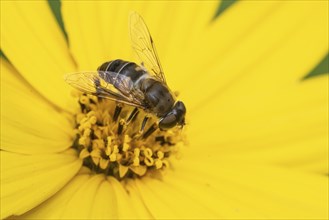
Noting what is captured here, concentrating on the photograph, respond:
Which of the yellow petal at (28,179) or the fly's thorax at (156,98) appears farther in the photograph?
the fly's thorax at (156,98)

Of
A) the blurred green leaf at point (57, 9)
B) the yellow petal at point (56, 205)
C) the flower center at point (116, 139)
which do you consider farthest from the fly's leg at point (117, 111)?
the blurred green leaf at point (57, 9)

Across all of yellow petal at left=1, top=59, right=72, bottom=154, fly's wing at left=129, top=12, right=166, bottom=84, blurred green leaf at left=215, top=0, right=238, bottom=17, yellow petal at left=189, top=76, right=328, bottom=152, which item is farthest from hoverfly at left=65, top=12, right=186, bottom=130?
blurred green leaf at left=215, top=0, right=238, bottom=17

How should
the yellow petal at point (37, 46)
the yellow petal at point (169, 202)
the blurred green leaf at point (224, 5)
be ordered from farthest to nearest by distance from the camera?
the blurred green leaf at point (224, 5), the yellow petal at point (37, 46), the yellow petal at point (169, 202)

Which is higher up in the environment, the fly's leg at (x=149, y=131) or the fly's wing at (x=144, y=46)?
the fly's wing at (x=144, y=46)

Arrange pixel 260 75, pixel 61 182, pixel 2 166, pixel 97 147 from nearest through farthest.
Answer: pixel 2 166 → pixel 61 182 → pixel 97 147 → pixel 260 75

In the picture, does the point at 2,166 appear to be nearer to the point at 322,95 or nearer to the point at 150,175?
the point at 150,175

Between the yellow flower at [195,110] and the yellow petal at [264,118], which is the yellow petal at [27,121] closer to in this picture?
the yellow flower at [195,110]

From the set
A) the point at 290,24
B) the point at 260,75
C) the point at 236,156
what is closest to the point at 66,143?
the point at 236,156

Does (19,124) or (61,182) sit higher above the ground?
(19,124)
